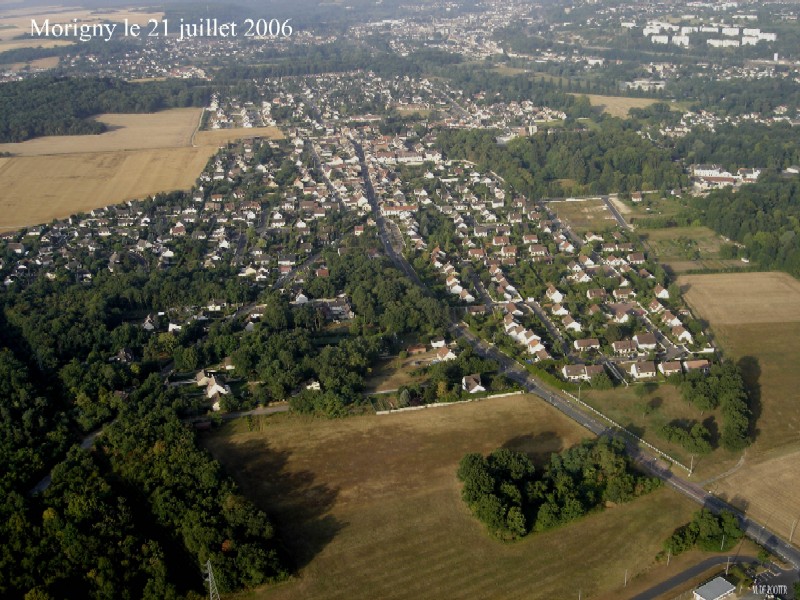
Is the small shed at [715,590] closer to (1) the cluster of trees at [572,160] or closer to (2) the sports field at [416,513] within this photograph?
(2) the sports field at [416,513]

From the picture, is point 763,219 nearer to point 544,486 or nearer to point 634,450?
point 634,450

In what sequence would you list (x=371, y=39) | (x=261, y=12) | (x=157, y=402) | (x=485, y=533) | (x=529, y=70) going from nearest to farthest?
1. (x=485, y=533)
2. (x=157, y=402)
3. (x=529, y=70)
4. (x=371, y=39)
5. (x=261, y=12)

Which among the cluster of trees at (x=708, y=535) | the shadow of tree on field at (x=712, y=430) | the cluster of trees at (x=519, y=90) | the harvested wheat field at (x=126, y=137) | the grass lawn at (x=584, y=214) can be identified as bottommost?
Result: the harvested wheat field at (x=126, y=137)

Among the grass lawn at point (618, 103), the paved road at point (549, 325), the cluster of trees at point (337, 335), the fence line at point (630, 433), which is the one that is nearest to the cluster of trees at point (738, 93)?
the grass lawn at point (618, 103)

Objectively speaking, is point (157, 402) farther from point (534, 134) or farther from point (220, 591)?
point (534, 134)

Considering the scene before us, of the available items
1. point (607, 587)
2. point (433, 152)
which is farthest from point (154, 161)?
point (607, 587)

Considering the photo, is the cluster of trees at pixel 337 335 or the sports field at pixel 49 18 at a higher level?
the cluster of trees at pixel 337 335
